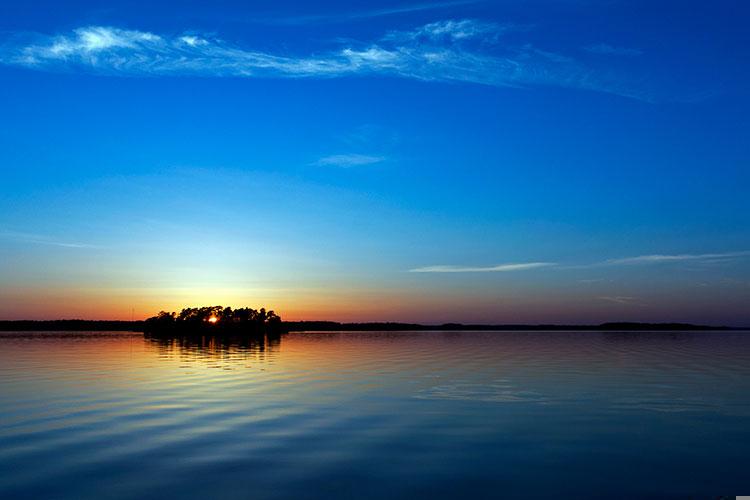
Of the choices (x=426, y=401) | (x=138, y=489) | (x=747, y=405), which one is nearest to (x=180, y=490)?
(x=138, y=489)

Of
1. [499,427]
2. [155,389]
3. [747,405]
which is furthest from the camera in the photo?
[155,389]

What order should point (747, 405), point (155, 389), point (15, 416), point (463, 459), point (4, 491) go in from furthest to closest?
point (155, 389) < point (747, 405) < point (15, 416) < point (463, 459) < point (4, 491)

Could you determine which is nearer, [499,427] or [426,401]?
[499,427]

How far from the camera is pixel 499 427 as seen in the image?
28.2m

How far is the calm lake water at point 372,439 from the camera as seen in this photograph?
60.9ft

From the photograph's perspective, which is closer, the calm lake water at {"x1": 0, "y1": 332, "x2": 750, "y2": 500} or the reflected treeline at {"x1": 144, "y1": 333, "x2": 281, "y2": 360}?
the calm lake water at {"x1": 0, "y1": 332, "x2": 750, "y2": 500}

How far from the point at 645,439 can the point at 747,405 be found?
14265 millimetres

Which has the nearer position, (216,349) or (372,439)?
(372,439)

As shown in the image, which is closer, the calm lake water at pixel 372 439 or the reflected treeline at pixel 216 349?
the calm lake water at pixel 372 439

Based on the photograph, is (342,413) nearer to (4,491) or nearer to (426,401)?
(426,401)

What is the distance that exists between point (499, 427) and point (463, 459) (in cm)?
670

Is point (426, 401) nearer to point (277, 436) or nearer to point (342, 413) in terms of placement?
point (342, 413)

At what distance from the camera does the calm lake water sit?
18562mm

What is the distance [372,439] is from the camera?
25.5 meters
